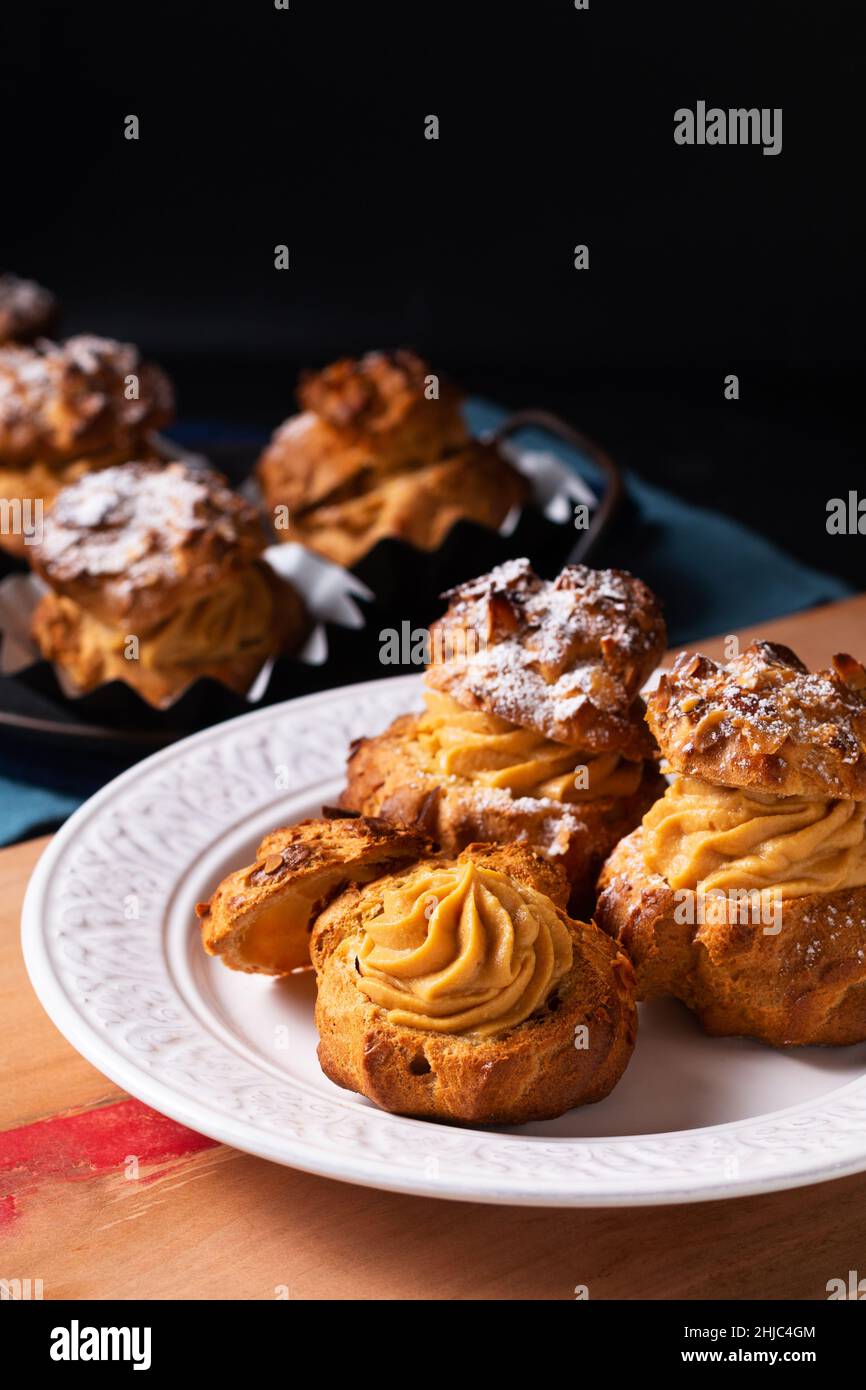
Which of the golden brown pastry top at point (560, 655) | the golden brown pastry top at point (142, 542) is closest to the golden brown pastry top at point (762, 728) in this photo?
the golden brown pastry top at point (560, 655)

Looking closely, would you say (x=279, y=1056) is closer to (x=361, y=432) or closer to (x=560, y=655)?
(x=560, y=655)

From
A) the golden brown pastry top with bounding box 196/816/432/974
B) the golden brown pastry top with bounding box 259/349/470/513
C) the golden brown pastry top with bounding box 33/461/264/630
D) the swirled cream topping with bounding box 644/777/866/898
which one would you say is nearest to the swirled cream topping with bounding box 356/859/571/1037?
the golden brown pastry top with bounding box 196/816/432/974

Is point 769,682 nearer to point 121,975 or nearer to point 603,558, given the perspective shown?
point 121,975

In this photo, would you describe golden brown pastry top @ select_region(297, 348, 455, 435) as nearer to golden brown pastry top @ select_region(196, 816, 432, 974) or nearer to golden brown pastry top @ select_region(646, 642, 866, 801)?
golden brown pastry top @ select_region(196, 816, 432, 974)

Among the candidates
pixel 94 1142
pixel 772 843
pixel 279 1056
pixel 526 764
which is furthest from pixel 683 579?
pixel 94 1142

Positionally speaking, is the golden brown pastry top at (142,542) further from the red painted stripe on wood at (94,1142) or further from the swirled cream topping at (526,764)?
the red painted stripe on wood at (94,1142)

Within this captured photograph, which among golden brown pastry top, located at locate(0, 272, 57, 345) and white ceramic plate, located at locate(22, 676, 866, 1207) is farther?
golden brown pastry top, located at locate(0, 272, 57, 345)
